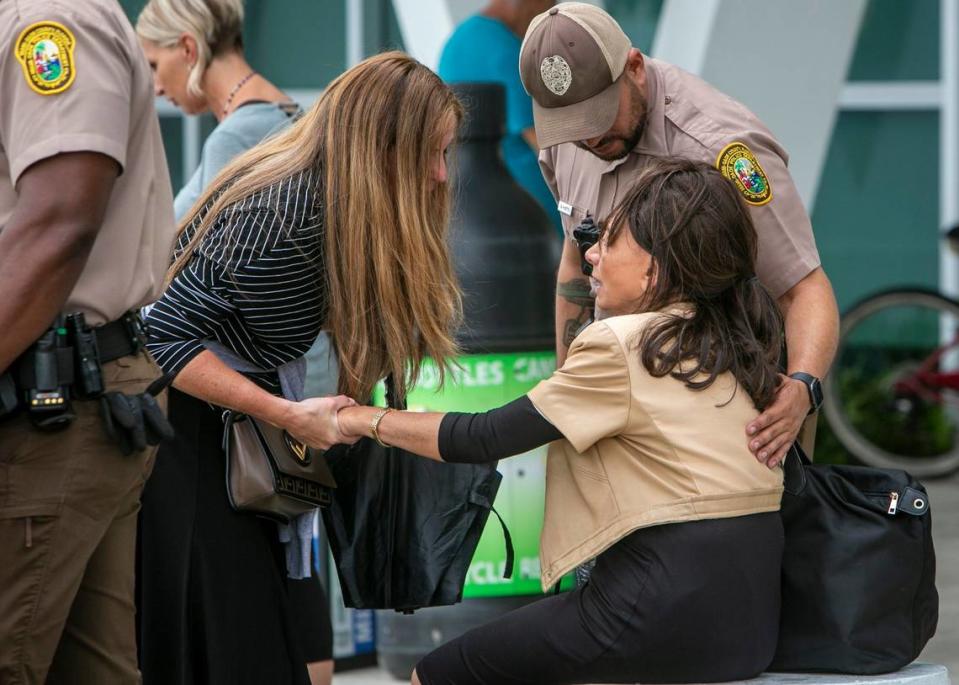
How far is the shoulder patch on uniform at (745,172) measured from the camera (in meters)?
3.18

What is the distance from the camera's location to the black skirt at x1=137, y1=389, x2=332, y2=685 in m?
3.15

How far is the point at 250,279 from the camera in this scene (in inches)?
119

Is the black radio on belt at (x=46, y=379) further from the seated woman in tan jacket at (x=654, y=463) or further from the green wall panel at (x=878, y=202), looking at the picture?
the green wall panel at (x=878, y=202)

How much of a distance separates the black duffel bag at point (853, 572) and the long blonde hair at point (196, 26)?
2241 millimetres

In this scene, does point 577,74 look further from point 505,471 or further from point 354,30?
point 354,30

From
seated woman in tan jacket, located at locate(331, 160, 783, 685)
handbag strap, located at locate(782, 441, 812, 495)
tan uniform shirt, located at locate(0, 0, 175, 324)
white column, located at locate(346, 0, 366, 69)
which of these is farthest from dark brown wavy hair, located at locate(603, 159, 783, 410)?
white column, located at locate(346, 0, 366, 69)

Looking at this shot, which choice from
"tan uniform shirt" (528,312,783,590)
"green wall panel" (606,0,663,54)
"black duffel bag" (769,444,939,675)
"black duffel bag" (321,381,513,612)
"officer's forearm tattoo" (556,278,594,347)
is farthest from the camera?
"green wall panel" (606,0,663,54)

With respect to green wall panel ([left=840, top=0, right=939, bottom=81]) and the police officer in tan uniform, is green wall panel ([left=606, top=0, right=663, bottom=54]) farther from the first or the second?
the police officer in tan uniform

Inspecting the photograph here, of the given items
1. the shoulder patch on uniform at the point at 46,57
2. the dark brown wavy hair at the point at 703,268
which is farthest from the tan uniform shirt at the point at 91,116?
the dark brown wavy hair at the point at 703,268

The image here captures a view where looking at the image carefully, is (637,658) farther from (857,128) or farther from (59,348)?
(857,128)

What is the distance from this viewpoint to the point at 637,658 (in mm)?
2742

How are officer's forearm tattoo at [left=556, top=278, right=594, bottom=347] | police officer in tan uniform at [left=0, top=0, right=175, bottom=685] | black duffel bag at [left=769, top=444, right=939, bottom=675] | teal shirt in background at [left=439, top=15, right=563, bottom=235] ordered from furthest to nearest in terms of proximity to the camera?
teal shirt in background at [left=439, top=15, right=563, bottom=235] → officer's forearm tattoo at [left=556, top=278, right=594, bottom=347] → black duffel bag at [left=769, top=444, right=939, bottom=675] → police officer in tan uniform at [left=0, top=0, right=175, bottom=685]

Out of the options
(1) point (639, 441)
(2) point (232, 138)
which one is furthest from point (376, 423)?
(2) point (232, 138)

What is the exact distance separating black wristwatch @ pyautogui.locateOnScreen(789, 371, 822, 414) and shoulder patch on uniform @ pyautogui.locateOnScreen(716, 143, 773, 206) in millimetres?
389
